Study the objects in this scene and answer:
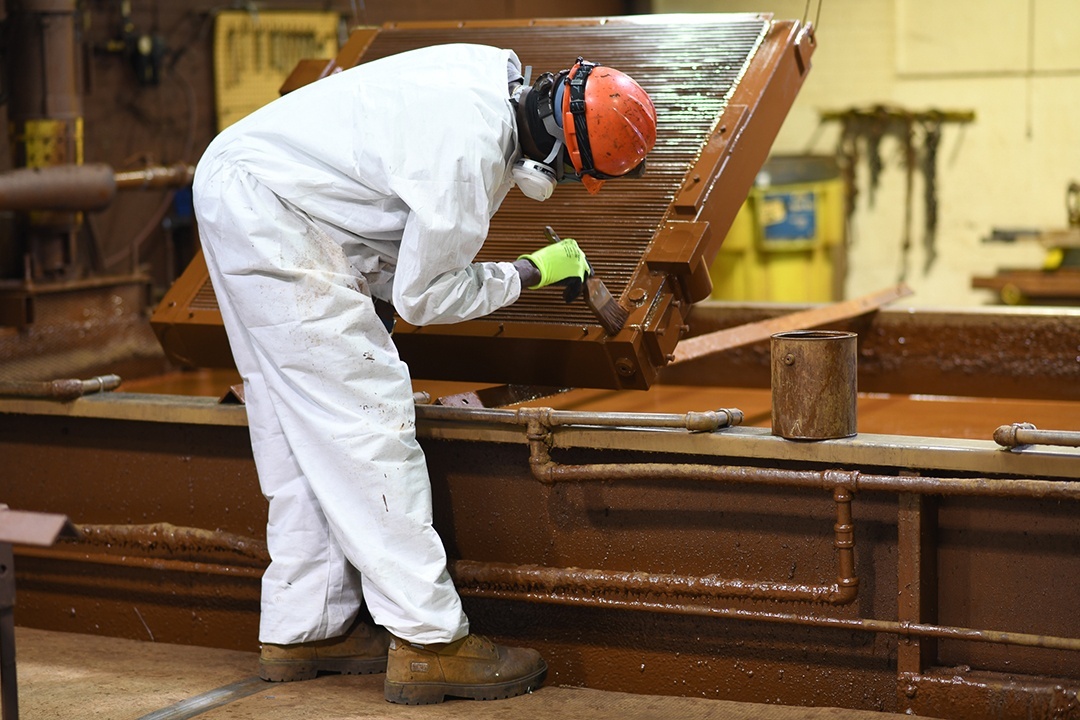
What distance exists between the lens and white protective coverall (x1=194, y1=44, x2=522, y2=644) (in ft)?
8.65

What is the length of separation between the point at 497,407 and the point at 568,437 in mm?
344

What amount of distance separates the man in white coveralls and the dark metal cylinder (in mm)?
508

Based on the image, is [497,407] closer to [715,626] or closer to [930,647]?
[715,626]

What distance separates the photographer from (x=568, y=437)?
288 cm

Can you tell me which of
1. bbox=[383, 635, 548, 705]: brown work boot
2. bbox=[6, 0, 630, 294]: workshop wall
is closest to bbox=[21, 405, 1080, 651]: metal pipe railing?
bbox=[383, 635, 548, 705]: brown work boot

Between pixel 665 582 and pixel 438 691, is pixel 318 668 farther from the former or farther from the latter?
pixel 665 582

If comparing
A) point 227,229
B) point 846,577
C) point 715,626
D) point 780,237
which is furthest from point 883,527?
point 780,237

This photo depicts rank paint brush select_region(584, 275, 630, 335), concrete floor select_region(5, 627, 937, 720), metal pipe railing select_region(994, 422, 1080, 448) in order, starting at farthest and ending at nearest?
paint brush select_region(584, 275, 630, 335) < concrete floor select_region(5, 627, 937, 720) < metal pipe railing select_region(994, 422, 1080, 448)

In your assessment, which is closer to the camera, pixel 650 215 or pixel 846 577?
pixel 846 577

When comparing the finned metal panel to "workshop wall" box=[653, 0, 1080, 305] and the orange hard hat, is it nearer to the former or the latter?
the orange hard hat

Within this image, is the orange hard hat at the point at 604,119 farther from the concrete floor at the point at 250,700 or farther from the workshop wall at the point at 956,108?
the workshop wall at the point at 956,108

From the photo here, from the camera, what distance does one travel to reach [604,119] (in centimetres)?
265

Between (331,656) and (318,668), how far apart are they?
0.04 meters

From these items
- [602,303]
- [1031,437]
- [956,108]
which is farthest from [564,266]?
[956,108]
